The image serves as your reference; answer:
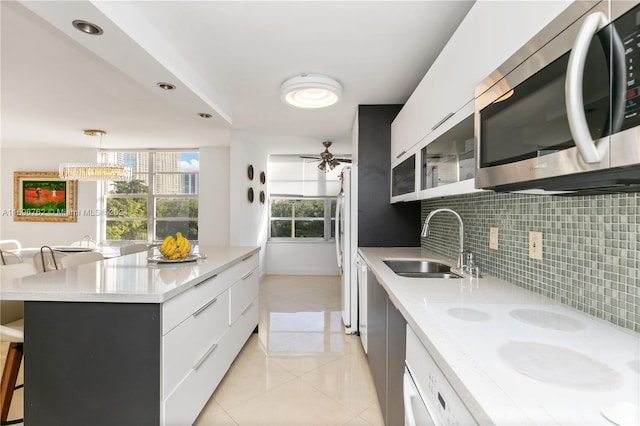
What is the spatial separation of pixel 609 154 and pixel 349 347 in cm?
272

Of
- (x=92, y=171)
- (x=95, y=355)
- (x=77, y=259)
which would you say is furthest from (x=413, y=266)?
(x=92, y=171)

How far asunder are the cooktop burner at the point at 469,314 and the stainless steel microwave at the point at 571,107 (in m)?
0.43

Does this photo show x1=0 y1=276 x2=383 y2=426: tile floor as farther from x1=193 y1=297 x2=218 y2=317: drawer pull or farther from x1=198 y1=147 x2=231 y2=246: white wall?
x1=198 y1=147 x2=231 y2=246: white wall

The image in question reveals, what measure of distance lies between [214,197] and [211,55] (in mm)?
4038

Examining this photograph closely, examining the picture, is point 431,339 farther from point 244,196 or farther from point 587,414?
point 244,196

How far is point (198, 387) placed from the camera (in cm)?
183

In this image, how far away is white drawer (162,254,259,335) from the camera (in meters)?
1.49

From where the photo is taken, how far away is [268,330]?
3.38 metres

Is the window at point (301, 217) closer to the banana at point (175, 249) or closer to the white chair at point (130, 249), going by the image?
the white chair at point (130, 249)

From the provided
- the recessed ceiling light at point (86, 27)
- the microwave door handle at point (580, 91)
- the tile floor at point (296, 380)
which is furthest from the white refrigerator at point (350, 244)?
the microwave door handle at point (580, 91)

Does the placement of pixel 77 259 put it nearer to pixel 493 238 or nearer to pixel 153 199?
pixel 493 238

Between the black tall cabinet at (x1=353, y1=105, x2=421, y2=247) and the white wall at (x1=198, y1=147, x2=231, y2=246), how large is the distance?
352 cm

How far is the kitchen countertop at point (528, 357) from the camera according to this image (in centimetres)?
56

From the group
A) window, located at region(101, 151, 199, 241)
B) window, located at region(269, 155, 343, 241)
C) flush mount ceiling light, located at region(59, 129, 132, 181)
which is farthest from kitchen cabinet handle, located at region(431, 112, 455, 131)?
window, located at region(101, 151, 199, 241)
